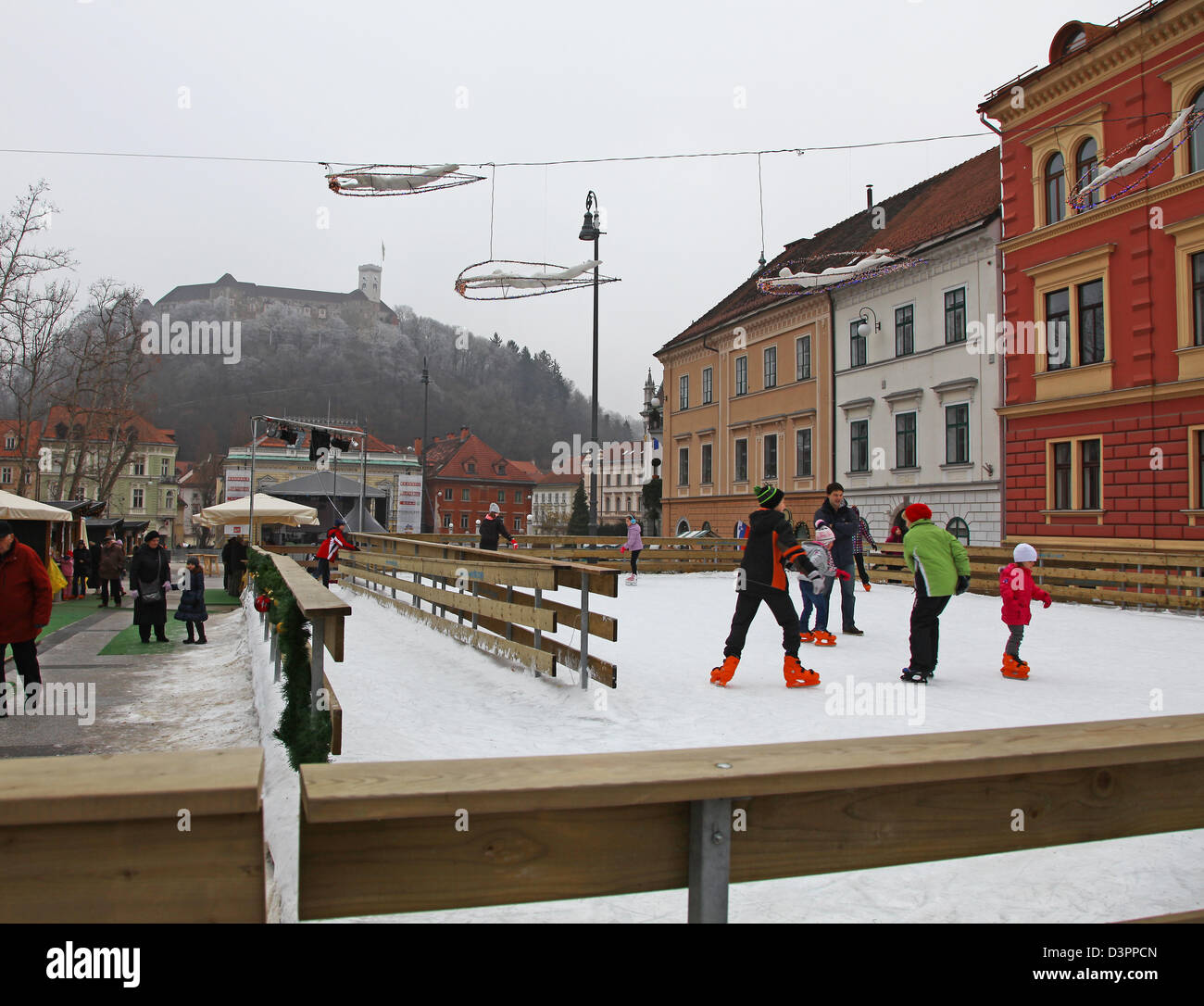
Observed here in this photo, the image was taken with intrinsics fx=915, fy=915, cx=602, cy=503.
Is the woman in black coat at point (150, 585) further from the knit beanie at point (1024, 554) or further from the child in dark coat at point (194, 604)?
the knit beanie at point (1024, 554)

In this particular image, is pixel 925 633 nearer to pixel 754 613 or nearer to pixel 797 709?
pixel 754 613

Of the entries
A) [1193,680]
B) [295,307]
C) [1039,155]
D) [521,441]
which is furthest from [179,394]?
[1193,680]

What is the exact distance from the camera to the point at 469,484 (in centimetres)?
10606

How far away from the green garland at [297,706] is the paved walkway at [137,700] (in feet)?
6.34

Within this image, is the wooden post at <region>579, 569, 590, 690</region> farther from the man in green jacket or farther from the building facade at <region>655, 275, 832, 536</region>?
the building facade at <region>655, 275, 832, 536</region>

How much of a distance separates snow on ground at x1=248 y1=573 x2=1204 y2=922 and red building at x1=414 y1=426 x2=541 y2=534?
9071cm

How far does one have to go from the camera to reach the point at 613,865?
179 cm

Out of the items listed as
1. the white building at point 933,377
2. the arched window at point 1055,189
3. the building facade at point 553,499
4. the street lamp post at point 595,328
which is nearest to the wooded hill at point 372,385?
the building facade at point 553,499

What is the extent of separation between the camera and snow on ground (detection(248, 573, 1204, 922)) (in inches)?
150

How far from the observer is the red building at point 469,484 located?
104812 millimetres

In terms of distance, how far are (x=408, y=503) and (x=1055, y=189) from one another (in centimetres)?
7560
